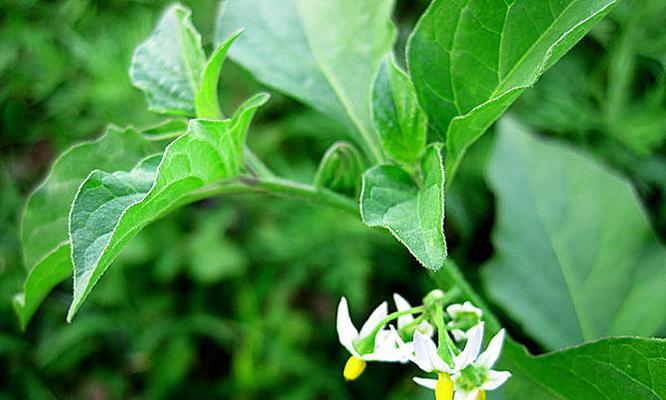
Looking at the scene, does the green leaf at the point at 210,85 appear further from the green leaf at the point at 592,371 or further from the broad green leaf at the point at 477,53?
the green leaf at the point at 592,371

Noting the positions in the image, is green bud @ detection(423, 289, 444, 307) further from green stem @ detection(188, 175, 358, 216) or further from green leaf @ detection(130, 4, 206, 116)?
green leaf @ detection(130, 4, 206, 116)

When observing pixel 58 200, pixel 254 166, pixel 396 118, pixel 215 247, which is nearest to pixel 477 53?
pixel 396 118

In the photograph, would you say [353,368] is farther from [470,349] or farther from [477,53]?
[477,53]

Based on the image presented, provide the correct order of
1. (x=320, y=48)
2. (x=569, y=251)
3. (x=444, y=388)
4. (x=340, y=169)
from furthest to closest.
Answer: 1. (x=569, y=251)
2. (x=320, y=48)
3. (x=340, y=169)
4. (x=444, y=388)

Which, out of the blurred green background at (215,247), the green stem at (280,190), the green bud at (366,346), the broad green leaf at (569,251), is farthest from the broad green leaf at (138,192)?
the blurred green background at (215,247)

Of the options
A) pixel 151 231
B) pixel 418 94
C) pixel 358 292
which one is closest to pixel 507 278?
pixel 418 94

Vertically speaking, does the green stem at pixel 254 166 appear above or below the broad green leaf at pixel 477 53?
below

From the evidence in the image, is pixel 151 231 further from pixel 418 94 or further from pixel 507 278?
pixel 418 94
